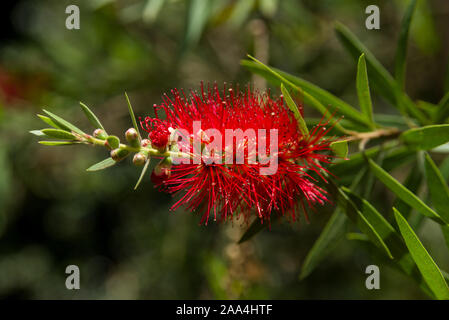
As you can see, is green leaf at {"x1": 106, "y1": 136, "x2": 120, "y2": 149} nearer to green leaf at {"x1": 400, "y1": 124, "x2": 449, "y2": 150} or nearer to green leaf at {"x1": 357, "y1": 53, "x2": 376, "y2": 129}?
green leaf at {"x1": 357, "y1": 53, "x2": 376, "y2": 129}

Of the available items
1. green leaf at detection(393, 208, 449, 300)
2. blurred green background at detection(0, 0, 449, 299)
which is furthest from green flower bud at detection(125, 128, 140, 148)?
blurred green background at detection(0, 0, 449, 299)

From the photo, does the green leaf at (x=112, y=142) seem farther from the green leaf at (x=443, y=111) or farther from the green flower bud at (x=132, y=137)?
the green leaf at (x=443, y=111)

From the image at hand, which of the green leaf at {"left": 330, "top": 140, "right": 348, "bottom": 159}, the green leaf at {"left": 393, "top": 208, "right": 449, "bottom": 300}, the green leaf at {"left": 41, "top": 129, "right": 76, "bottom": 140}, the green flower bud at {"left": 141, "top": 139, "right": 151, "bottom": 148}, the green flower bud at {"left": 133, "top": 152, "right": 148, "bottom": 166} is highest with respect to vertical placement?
the green leaf at {"left": 41, "top": 129, "right": 76, "bottom": 140}

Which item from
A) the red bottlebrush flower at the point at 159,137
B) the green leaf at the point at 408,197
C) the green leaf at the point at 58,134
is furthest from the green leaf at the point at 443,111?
the green leaf at the point at 58,134

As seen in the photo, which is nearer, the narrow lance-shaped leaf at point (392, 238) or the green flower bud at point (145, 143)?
the green flower bud at point (145, 143)

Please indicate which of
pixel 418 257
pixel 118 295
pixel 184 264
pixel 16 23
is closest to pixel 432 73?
pixel 184 264

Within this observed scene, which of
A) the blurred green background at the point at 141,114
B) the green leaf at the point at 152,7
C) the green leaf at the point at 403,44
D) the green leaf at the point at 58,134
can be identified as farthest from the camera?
the blurred green background at the point at 141,114
